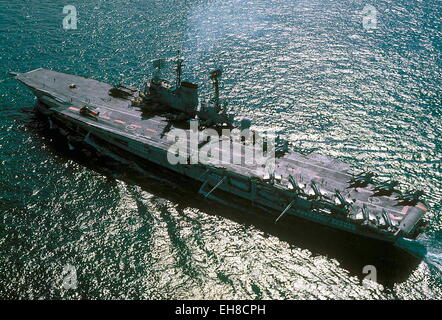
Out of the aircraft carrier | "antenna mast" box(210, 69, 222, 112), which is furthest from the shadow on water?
"antenna mast" box(210, 69, 222, 112)

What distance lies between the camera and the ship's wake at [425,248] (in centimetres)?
4235

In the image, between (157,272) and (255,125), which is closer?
(157,272)

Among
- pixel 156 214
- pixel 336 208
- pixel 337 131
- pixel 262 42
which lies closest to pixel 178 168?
pixel 156 214

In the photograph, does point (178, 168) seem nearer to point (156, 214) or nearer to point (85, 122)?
point (156, 214)

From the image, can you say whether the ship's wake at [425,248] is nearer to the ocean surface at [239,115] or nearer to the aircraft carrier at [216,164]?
the ocean surface at [239,115]

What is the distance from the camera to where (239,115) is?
216 ft

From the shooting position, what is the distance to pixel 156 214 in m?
47.6

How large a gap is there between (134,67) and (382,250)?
56432 millimetres

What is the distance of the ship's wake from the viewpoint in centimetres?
4235

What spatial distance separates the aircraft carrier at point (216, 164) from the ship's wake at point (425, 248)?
5.06 ft

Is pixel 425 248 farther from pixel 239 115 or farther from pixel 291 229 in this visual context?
pixel 239 115

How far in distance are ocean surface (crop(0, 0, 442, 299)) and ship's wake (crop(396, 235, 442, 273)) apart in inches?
6.3

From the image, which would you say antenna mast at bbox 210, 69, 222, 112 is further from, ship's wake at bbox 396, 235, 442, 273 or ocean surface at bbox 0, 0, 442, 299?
ship's wake at bbox 396, 235, 442, 273
